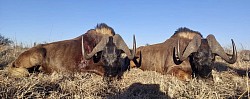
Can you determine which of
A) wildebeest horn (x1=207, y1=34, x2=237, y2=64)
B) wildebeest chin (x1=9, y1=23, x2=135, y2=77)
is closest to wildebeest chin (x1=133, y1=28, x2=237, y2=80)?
wildebeest horn (x1=207, y1=34, x2=237, y2=64)

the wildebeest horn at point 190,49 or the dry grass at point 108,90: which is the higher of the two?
the wildebeest horn at point 190,49

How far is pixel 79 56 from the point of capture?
7855mm

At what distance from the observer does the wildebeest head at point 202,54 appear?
682 centimetres

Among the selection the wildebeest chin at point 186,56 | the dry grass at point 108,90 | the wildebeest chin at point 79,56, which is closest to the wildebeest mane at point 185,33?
the wildebeest chin at point 186,56

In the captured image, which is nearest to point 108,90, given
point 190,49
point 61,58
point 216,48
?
point 190,49

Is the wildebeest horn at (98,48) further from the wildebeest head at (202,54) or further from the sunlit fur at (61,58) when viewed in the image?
the wildebeest head at (202,54)

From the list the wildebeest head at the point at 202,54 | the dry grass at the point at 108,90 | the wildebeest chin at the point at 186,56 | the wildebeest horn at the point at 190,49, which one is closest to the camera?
the dry grass at the point at 108,90

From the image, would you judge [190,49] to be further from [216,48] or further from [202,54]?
[216,48]

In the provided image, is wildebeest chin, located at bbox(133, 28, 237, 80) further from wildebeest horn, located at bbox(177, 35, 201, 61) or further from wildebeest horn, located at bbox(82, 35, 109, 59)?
wildebeest horn, located at bbox(82, 35, 109, 59)

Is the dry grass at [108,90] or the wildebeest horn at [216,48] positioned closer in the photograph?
the dry grass at [108,90]

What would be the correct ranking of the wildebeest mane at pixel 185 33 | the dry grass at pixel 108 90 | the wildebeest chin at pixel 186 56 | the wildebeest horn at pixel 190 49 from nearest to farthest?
the dry grass at pixel 108 90 → the wildebeest chin at pixel 186 56 → the wildebeest horn at pixel 190 49 → the wildebeest mane at pixel 185 33

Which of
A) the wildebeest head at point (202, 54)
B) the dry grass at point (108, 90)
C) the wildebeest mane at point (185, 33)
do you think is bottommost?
the dry grass at point (108, 90)

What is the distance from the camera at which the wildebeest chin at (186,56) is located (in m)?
6.96

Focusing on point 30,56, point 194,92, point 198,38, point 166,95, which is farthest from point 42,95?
point 198,38
